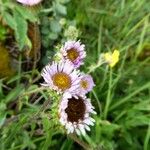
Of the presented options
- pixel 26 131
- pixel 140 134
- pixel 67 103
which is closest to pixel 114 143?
pixel 140 134

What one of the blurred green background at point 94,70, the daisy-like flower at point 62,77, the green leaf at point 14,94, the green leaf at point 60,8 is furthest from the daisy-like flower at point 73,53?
the green leaf at point 60,8

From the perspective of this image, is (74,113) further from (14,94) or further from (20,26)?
(14,94)

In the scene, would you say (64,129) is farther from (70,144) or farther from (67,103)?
(70,144)

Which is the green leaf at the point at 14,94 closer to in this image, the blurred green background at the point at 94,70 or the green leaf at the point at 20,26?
the blurred green background at the point at 94,70

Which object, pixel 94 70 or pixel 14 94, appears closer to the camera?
pixel 14 94

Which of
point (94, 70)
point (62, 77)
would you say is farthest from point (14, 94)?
point (62, 77)

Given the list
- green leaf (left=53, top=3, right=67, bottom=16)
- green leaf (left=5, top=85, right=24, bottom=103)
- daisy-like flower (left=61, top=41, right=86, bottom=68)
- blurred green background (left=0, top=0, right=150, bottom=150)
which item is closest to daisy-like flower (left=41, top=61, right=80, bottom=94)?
daisy-like flower (left=61, top=41, right=86, bottom=68)

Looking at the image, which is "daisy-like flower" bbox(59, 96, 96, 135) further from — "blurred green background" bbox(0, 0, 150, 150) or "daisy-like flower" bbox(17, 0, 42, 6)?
"daisy-like flower" bbox(17, 0, 42, 6)
